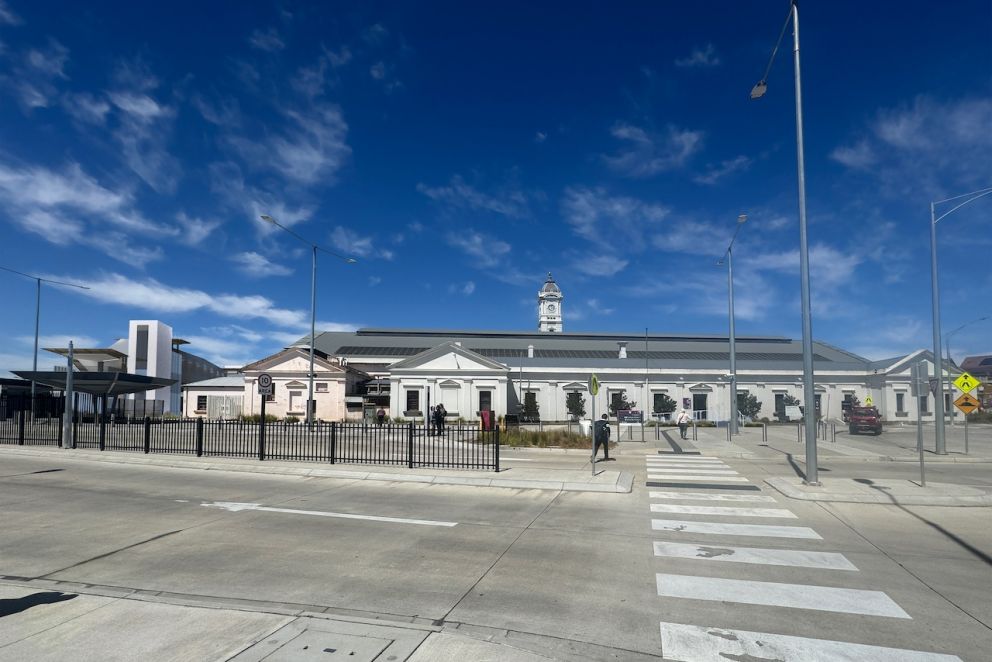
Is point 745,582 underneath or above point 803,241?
underneath

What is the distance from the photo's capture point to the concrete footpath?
44.4 feet

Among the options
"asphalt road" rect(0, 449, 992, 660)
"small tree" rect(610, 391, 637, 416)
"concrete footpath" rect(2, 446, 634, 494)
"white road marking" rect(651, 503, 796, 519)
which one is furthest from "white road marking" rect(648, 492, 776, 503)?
"small tree" rect(610, 391, 637, 416)

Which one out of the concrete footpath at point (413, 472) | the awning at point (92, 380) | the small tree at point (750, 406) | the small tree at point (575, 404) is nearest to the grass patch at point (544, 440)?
the concrete footpath at point (413, 472)

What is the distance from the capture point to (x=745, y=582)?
653cm

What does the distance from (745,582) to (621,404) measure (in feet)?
164

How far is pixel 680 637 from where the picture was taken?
502 cm

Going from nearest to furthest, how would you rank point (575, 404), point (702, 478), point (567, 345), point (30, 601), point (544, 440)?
point (30, 601), point (702, 478), point (544, 440), point (575, 404), point (567, 345)

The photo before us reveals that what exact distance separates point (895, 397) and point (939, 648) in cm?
6129

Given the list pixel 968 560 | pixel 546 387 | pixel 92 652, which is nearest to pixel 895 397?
pixel 546 387

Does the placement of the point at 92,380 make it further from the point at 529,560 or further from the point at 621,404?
the point at 621,404

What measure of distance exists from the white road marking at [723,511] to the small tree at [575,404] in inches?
1754

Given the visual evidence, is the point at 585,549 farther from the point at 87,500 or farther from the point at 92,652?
the point at 87,500

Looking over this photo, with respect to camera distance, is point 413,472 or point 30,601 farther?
point 413,472

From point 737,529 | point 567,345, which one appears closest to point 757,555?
point 737,529
